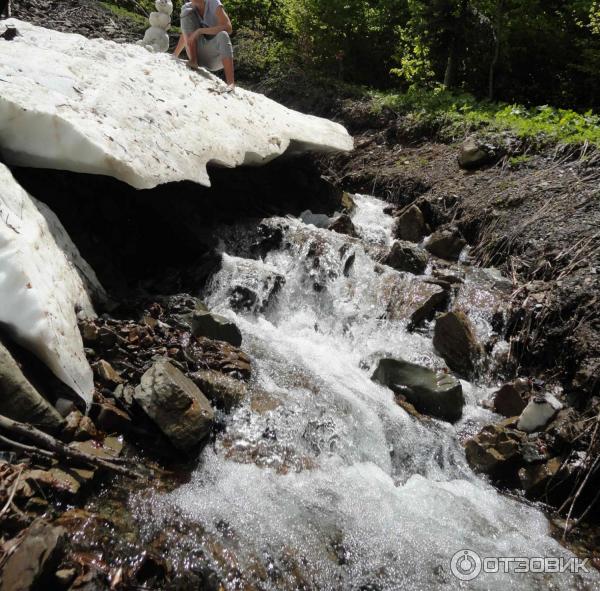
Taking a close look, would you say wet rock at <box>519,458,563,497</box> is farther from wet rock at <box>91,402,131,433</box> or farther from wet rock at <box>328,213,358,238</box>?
wet rock at <box>328,213,358,238</box>

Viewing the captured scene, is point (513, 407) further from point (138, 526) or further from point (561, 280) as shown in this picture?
point (138, 526)

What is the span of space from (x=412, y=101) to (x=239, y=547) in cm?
1095

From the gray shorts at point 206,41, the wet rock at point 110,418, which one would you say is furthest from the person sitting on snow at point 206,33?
the wet rock at point 110,418

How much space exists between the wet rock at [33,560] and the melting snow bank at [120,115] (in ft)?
10.4

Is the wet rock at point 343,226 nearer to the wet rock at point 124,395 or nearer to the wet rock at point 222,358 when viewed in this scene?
the wet rock at point 222,358

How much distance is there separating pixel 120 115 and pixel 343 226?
3.87 metres

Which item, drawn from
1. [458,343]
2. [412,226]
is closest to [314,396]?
[458,343]

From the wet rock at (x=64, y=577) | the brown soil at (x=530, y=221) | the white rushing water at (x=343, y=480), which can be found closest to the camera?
the wet rock at (x=64, y=577)

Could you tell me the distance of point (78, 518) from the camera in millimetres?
2686

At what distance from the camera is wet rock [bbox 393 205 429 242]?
784 centimetres

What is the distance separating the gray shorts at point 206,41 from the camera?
24.0 ft

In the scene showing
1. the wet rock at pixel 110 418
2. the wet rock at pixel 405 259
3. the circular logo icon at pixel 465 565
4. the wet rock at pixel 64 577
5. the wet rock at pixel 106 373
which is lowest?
the circular logo icon at pixel 465 565


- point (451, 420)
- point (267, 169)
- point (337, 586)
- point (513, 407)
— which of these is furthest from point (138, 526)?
point (267, 169)

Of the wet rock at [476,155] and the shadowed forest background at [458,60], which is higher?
the shadowed forest background at [458,60]
